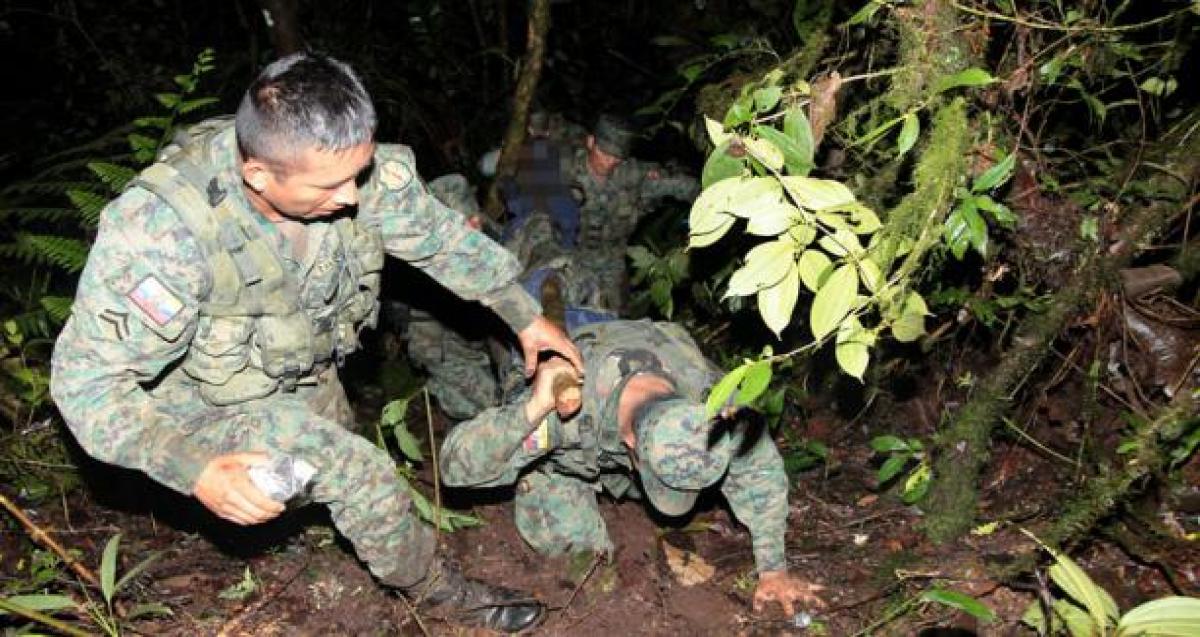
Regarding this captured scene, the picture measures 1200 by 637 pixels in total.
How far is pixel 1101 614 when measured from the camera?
7.02ft

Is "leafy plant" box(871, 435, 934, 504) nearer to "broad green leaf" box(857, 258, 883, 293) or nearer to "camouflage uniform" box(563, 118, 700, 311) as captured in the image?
"broad green leaf" box(857, 258, 883, 293)

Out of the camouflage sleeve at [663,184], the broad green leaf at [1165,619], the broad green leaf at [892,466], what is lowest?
the broad green leaf at [892,466]

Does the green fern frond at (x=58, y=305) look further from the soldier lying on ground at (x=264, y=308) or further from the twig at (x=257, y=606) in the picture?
the twig at (x=257, y=606)

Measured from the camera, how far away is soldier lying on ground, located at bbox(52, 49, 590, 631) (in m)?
2.43

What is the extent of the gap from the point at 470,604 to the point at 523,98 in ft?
7.58

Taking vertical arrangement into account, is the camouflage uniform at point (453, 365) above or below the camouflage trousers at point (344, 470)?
below

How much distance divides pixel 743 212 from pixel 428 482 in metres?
2.79

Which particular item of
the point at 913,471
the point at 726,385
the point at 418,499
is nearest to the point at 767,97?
the point at 726,385

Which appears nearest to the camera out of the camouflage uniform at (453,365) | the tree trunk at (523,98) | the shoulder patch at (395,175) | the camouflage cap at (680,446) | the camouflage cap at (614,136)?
the camouflage cap at (680,446)

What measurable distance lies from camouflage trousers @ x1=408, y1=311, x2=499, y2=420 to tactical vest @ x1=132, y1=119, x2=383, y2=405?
1777 mm

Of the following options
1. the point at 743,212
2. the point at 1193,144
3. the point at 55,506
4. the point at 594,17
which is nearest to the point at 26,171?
the point at 55,506

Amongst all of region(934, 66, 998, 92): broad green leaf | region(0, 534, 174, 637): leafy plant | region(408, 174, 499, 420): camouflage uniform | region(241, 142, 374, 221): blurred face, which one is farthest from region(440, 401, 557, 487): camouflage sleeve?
region(934, 66, 998, 92): broad green leaf

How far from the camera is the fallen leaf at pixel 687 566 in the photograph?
3462 mm

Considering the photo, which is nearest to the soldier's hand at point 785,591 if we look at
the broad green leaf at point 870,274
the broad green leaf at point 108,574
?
the broad green leaf at point 870,274
